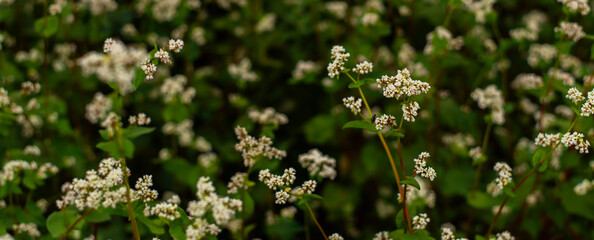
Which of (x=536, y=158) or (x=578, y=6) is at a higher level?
(x=578, y=6)

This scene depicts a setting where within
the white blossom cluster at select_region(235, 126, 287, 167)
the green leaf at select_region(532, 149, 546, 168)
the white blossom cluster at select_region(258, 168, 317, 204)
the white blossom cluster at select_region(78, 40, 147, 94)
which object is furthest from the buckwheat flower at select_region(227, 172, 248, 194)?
the green leaf at select_region(532, 149, 546, 168)

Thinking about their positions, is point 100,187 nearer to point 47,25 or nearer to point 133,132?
point 133,132

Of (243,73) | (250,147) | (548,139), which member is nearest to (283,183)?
(250,147)

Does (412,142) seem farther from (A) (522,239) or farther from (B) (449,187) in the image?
(A) (522,239)

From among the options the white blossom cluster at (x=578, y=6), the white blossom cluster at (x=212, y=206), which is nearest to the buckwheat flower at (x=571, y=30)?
the white blossom cluster at (x=578, y=6)

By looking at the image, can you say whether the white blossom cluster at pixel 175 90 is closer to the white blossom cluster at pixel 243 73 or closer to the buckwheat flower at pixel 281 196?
the white blossom cluster at pixel 243 73
